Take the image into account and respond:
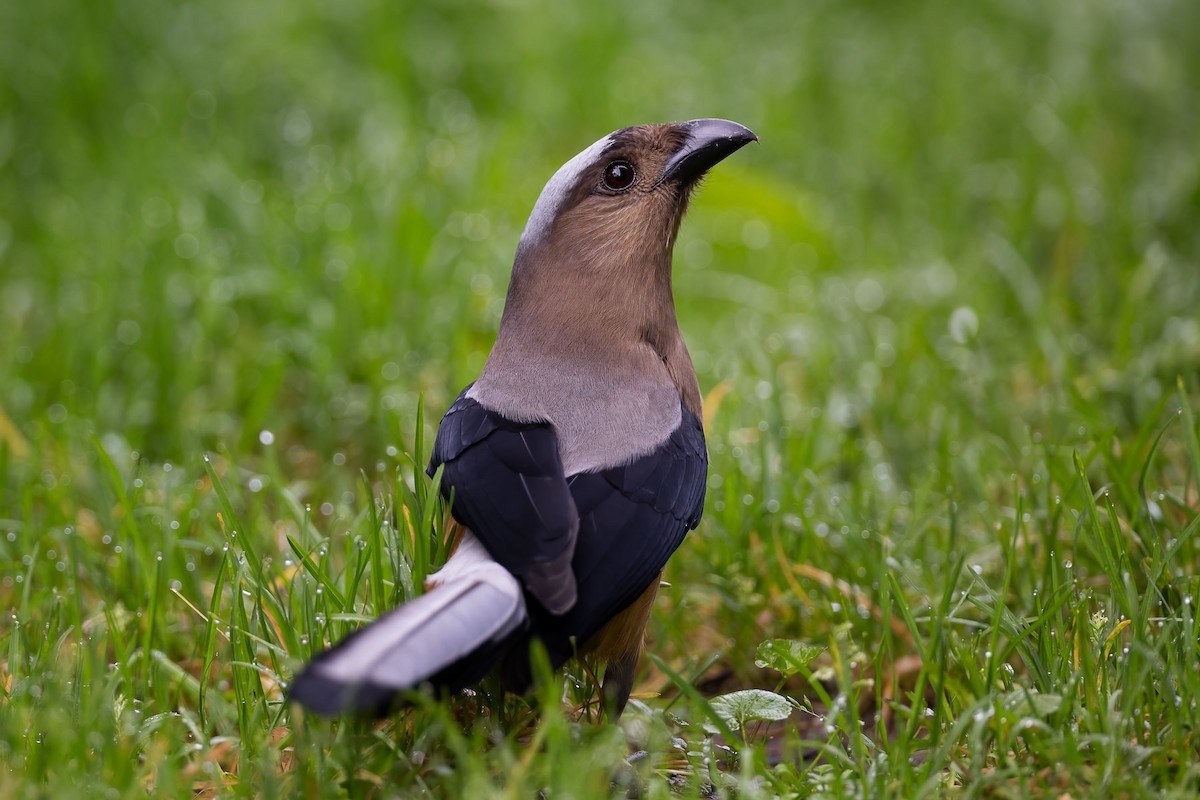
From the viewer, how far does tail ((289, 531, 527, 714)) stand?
199cm

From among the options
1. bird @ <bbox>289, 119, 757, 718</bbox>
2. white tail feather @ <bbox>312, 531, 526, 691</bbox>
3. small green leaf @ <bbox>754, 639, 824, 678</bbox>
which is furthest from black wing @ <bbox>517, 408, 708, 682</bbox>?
small green leaf @ <bbox>754, 639, 824, 678</bbox>

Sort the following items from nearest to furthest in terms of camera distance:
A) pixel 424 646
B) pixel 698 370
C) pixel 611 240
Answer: pixel 424 646 → pixel 611 240 → pixel 698 370

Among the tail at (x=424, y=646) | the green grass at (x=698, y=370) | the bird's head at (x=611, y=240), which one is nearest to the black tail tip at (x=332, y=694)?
the tail at (x=424, y=646)

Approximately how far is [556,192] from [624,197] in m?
0.17

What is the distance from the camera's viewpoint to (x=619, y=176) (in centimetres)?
315

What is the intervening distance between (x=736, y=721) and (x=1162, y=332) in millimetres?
3116

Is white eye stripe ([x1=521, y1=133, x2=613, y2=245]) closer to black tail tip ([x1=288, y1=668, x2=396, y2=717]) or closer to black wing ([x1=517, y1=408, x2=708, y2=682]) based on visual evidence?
black wing ([x1=517, y1=408, x2=708, y2=682])

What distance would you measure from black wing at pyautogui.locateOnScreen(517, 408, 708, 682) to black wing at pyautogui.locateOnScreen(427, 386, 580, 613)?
5 centimetres

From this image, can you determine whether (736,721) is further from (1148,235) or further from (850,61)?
(850,61)

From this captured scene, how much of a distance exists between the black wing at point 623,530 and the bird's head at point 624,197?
0.56 metres

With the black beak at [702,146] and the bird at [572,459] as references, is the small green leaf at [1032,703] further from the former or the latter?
the black beak at [702,146]

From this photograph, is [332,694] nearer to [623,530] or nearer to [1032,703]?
[623,530]

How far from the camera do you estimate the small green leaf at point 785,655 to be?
2.64 metres

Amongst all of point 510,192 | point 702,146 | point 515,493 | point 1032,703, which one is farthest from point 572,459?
point 510,192
